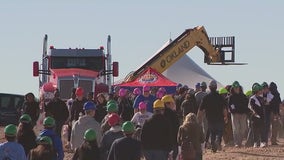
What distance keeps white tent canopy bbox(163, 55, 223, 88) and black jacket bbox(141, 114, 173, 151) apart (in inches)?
1080

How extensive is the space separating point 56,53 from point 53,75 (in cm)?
82

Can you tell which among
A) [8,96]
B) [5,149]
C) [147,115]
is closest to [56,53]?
[8,96]

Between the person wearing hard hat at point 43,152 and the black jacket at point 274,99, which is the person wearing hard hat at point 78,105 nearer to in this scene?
the black jacket at point 274,99

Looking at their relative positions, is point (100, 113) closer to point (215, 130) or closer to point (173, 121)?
point (215, 130)

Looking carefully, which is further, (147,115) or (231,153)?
(231,153)

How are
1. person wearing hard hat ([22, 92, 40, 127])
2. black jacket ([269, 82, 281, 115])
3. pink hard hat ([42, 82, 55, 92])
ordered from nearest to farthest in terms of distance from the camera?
person wearing hard hat ([22, 92, 40, 127])
black jacket ([269, 82, 281, 115])
pink hard hat ([42, 82, 55, 92])

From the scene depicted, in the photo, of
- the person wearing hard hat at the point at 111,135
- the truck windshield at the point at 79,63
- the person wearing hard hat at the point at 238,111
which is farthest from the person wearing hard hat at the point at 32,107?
the truck windshield at the point at 79,63

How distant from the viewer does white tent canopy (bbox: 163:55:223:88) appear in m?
43.1

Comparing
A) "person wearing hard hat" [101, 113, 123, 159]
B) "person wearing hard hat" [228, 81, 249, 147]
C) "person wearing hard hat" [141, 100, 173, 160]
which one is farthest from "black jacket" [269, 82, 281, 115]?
"person wearing hard hat" [101, 113, 123, 159]

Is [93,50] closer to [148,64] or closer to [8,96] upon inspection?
[8,96]

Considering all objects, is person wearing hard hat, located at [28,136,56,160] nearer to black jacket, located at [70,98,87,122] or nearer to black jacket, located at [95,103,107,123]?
black jacket, located at [95,103,107,123]

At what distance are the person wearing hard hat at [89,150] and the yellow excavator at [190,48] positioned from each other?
970 inches

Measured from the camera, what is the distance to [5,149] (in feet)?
Result: 39.6

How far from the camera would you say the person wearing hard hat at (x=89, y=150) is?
41.5ft
